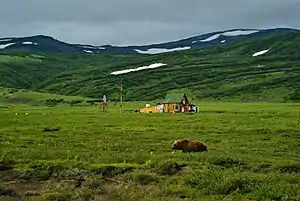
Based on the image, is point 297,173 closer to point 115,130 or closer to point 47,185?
point 47,185

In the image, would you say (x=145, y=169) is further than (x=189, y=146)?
No

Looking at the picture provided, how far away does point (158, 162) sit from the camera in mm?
24922

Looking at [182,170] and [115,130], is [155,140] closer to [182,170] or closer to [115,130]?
[115,130]

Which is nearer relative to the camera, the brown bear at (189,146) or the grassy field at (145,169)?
the grassy field at (145,169)

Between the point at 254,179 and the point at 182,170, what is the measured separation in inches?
152

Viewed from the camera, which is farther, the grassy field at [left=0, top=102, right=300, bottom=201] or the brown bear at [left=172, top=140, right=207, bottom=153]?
the brown bear at [left=172, top=140, right=207, bottom=153]

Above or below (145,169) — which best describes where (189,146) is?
above

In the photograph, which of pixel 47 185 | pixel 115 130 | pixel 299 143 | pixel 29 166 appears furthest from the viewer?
pixel 115 130

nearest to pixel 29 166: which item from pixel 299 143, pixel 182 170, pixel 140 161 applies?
pixel 140 161

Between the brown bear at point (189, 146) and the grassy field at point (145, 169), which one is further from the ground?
the brown bear at point (189, 146)

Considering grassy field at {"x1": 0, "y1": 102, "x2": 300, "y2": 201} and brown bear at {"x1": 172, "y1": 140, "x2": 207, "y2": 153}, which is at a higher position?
brown bear at {"x1": 172, "y1": 140, "x2": 207, "y2": 153}

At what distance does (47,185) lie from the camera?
21.3m

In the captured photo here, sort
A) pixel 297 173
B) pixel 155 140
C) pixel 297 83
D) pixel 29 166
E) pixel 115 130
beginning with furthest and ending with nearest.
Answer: pixel 297 83 < pixel 115 130 < pixel 155 140 < pixel 29 166 < pixel 297 173

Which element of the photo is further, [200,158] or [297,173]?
[200,158]
